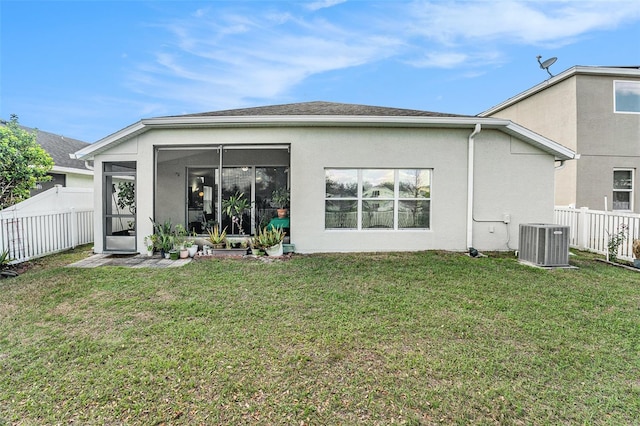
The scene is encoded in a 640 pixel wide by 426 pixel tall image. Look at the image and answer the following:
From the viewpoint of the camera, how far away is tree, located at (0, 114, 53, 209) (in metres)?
8.78

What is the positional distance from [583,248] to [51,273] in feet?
42.9

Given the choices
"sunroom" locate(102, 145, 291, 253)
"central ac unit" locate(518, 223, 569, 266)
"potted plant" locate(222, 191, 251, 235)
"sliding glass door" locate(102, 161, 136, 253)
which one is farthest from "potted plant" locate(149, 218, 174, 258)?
"central ac unit" locate(518, 223, 569, 266)

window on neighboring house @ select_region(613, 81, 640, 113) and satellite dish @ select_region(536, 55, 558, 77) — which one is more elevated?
satellite dish @ select_region(536, 55, 558, 77)

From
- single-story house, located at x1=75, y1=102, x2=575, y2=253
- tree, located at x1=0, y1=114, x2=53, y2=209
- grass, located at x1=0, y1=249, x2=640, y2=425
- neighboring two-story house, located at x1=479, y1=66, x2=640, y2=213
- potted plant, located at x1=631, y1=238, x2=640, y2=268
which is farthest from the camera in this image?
neighboring two-story house, located at x1=479, y1=66, x2=640, y2=213

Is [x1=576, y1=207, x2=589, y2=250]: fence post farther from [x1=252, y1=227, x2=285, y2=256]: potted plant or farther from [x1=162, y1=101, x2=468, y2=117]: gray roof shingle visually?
[x1=252, y1=227, x2=285, y2=256]: potted plant

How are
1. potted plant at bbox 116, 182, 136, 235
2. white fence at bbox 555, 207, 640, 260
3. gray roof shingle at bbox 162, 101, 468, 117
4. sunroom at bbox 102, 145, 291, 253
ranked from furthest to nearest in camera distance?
sunroom at bbox 102, 145, 291, 253
potted plant at bbox 116, 182, 136, 235
gray roof shingle at bbox 162, 101, 468, 117
white fence at bbox 555, 207, 640, 260

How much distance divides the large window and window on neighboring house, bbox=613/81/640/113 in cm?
902

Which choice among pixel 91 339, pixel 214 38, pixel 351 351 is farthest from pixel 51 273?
pixel 214 38

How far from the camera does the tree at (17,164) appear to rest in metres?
8.78

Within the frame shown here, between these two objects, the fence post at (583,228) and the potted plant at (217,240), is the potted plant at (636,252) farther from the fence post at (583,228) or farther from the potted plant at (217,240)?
the potted plant at (217,240)

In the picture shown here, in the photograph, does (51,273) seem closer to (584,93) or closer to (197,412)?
(197,412)

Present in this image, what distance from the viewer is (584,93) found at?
413 inches

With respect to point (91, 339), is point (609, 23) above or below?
above

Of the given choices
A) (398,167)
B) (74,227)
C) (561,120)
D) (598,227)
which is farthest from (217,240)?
(561,120)
